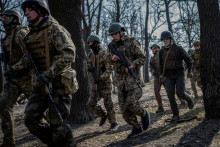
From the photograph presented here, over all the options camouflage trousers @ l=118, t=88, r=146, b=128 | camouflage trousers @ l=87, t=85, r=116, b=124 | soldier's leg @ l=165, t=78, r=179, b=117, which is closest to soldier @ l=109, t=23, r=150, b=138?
camouflage trousers @ l=118, t=88, r=146, b=128

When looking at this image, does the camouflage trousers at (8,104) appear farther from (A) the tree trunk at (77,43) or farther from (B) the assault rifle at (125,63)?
(A) the tree trunk at (77,43)

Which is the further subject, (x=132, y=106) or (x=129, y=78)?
(x=129, y=78)

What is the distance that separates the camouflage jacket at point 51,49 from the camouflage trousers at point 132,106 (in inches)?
76.8

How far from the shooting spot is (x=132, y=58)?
5.35 metres

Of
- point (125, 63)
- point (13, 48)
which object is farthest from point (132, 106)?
point (13, 48)

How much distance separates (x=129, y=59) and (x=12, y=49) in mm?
2377

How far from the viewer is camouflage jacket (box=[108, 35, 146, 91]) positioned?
5168 millimetres

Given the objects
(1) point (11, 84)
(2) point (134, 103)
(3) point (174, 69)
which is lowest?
(2) point (134, 103)

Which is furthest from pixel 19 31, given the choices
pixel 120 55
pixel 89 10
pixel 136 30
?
pixel 136 30

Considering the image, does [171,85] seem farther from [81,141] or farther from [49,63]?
[49,63]

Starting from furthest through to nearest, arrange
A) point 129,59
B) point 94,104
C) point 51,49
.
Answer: point 94,104
point 129,59
point 51,49

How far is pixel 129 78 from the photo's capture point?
5.19 meters

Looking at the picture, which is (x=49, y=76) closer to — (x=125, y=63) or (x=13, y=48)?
(x=13, y=48)

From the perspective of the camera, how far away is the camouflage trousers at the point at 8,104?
4613 mm
